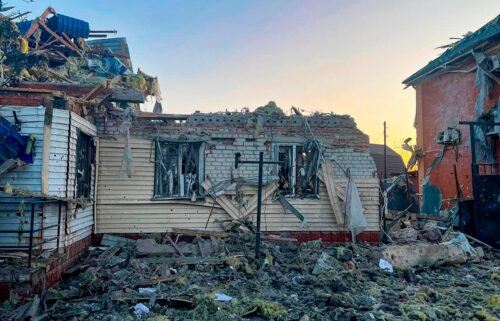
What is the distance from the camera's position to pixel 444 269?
828cm

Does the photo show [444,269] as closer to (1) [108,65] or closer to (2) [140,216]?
(2) [140,216]

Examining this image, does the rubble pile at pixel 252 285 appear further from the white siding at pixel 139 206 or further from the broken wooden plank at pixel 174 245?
the white siding at pixel 139 206

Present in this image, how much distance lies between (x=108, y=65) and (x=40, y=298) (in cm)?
1113

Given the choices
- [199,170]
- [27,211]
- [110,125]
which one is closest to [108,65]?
[110,125]

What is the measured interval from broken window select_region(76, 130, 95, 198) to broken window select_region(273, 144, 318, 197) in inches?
184

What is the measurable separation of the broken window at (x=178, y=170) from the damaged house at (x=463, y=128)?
740 centimetres

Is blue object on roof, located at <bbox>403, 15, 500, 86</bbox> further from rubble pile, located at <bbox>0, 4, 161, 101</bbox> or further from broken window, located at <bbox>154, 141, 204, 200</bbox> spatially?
rubble pile, located at <bbox>0, 4, 161, 101</bbox>

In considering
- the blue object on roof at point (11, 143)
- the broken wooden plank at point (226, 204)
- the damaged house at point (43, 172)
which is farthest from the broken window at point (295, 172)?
the blue object on roof at point (11, 143)

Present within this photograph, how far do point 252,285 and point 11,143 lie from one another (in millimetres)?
4966

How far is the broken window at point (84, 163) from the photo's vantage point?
26.7 feet

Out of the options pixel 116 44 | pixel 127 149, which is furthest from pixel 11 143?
pixel 116 44

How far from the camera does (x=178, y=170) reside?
9.73m

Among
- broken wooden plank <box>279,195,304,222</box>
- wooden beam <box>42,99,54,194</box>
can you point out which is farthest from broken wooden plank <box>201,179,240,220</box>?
wooden beam <box>42,99,54,194</box>

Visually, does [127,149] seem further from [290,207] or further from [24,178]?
[290,207]
